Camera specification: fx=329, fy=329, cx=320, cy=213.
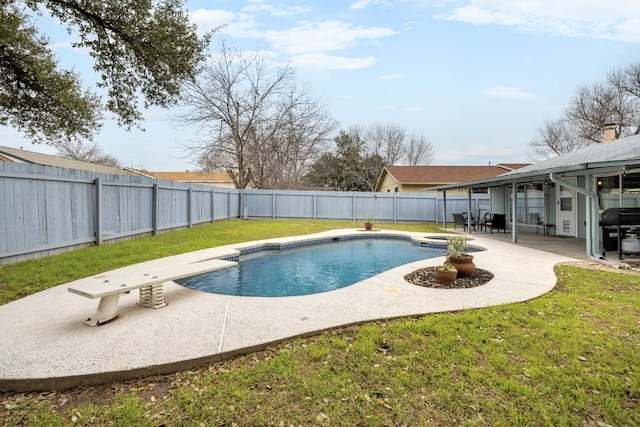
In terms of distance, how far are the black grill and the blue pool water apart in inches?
143

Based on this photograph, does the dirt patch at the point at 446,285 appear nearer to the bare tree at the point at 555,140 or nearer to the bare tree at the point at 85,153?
the bare tree at the point at 555,140

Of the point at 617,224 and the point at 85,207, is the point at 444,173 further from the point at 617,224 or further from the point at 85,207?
the point at 85,207

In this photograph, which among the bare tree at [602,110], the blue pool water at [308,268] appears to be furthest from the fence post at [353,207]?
the bare tree at [602,110]

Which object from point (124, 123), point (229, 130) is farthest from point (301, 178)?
point (124, 123)

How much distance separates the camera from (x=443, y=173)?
23.2 m

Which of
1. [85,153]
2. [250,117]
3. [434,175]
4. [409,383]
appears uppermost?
[85,153]

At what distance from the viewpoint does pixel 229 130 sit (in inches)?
811

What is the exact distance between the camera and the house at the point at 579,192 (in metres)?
6.78

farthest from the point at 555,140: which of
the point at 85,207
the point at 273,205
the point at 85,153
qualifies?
the point at 85,153

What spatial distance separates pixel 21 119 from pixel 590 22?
16.4 metres

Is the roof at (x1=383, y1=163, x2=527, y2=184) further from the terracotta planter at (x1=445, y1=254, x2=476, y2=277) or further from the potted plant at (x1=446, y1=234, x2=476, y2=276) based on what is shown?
the terracotta planter at (x1=445, y1=254, x2=476, y2=277)

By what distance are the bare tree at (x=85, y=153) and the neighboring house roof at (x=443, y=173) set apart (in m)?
26.5

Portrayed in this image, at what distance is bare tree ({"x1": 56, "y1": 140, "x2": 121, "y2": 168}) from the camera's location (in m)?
31.2

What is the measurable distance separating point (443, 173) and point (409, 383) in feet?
74.4
